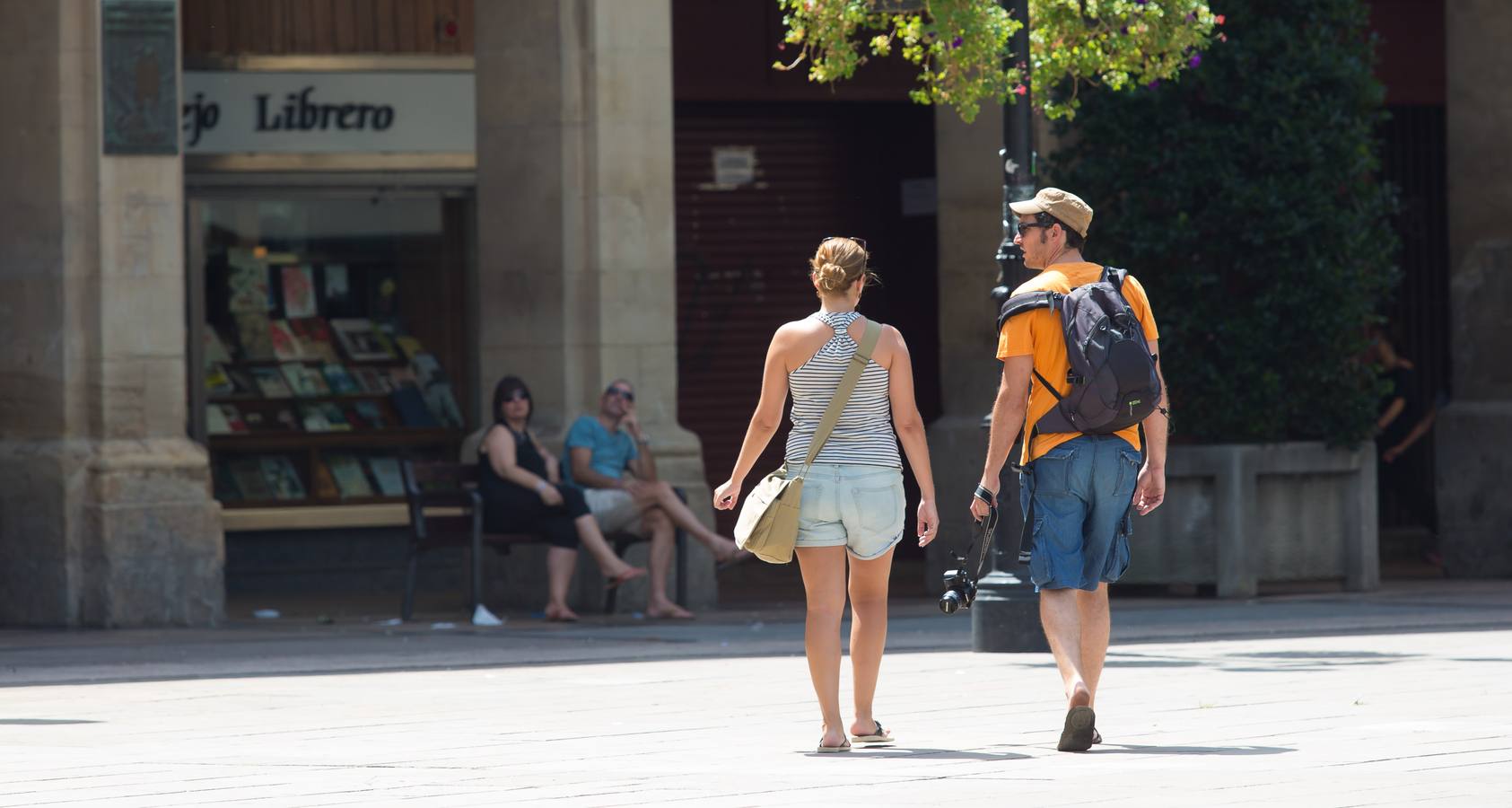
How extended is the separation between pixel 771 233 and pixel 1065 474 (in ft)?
38.0

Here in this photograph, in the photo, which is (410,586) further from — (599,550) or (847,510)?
(847,510)

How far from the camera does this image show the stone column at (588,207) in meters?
15.2

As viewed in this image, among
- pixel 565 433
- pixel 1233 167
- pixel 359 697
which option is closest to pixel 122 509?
pixel 565 433

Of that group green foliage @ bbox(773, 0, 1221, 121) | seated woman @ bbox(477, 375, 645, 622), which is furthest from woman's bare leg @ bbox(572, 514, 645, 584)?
green foliage @ bbox(773, 0, 1221, 121)

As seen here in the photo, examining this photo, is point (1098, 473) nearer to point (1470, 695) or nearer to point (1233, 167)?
point (1470, 695)

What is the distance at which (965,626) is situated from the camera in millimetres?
13961

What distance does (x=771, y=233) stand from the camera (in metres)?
19.8

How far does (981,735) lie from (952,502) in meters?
8.05

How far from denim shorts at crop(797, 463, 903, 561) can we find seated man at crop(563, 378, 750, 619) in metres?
6.48

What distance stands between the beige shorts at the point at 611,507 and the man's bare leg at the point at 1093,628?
677 cm

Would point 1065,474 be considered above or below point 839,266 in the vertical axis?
below

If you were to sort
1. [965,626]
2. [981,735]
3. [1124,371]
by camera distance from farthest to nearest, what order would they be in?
1. [965,626]
2. [981,735]
3. [1124,371]

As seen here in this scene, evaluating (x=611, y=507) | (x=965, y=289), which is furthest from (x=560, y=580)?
(x=965, y=289)

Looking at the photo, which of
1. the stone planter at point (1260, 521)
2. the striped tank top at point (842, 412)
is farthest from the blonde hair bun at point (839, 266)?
the stone planter at point (1260, 521)
